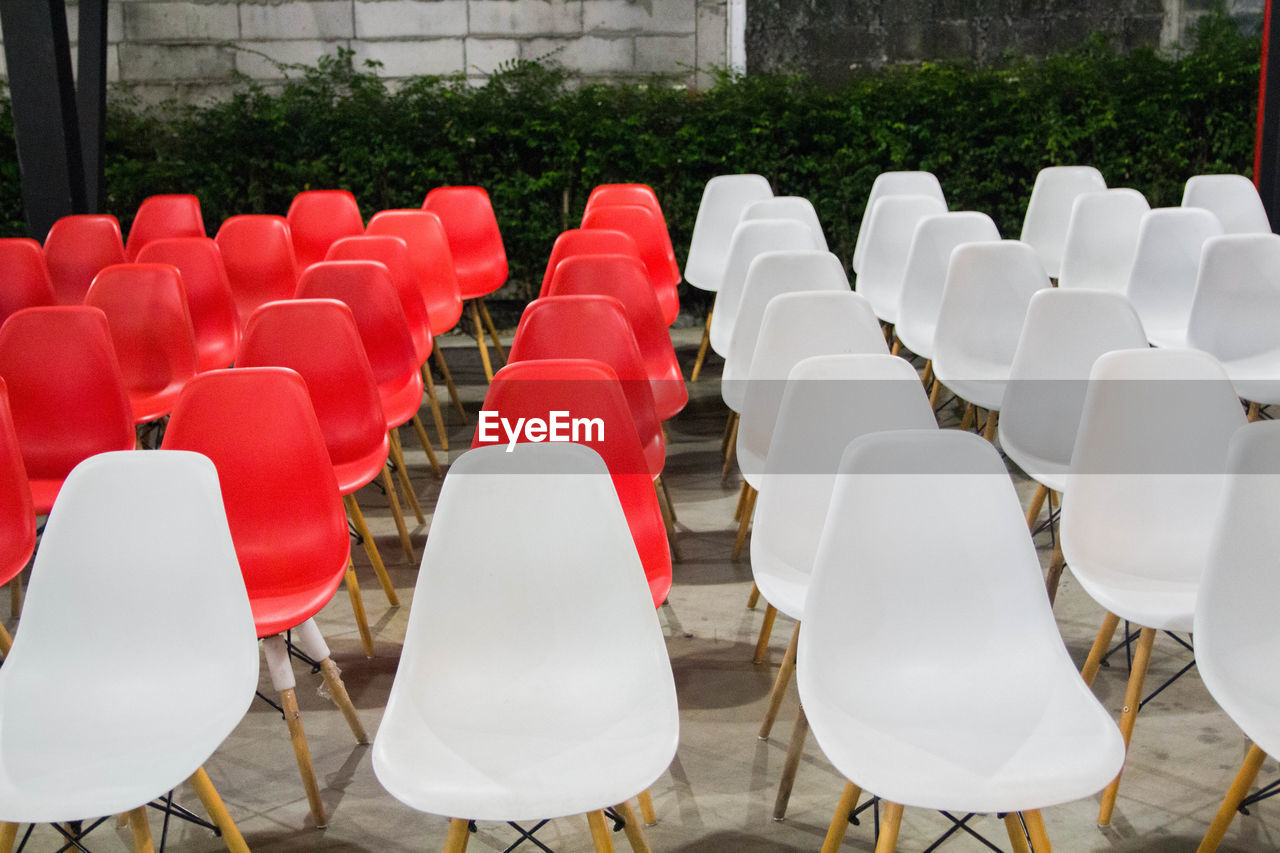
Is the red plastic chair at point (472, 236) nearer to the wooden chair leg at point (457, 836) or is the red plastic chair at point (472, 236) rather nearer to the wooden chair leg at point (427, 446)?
the wooden chair leg at point (427, 446)

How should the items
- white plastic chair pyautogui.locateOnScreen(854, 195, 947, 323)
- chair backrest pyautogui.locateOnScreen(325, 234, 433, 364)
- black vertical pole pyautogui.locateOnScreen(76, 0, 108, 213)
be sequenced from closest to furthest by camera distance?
chair backrest pyautogui.locateOnScreen(325, 234, 433, 364), white plastic chair pyautogui.locateOnScreen(854, 195, 947, 323), black vertical pole pyautogui.locateOnScreen(76, 0, 108, 213)

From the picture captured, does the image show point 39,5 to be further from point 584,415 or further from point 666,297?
point 584,415

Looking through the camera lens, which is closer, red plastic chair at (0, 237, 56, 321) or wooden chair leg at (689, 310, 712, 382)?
red plastic chair at (0, 237, 56, 321)

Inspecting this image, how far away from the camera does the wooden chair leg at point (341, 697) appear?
2928 mm

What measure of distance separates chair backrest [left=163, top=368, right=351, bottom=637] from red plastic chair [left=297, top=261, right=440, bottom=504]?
141cm

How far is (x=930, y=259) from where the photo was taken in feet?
17.0

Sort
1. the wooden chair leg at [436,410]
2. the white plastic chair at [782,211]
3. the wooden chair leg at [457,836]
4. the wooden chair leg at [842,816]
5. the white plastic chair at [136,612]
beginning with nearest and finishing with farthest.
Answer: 1. the wooden chair leg at [457,836]
2. the wooden chair leg at [842,816]
3. the white plastic chair at [136,612]
4. the wooden chair leg at [436,410]
5. the white plastic chair at [782,211]

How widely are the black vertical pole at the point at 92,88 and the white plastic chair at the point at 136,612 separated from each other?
207 inches

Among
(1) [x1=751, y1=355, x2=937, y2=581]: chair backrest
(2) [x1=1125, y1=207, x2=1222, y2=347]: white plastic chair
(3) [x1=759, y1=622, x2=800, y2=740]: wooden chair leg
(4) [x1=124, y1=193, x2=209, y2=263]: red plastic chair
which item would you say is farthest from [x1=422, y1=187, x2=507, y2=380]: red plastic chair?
(1) [x1=751, y1=355, x2=937, y2=581]: chair backrest

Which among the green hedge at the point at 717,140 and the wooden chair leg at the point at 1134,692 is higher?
the green hedge at the point at 717,140

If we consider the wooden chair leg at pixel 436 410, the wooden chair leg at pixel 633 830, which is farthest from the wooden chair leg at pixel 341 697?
the wooden chair leg at pixel 436 410

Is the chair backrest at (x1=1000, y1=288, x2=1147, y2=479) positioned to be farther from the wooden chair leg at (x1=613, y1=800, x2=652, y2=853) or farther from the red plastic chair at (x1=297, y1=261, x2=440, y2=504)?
the red plastic chair at (x1=297, y1=261, x2=440, y2=504)

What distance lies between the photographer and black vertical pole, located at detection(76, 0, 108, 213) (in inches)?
281

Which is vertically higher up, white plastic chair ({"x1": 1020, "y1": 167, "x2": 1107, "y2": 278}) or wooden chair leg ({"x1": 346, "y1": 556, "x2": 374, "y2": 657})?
white plastic chair ({"x1": 1020, "y1": 167, "x2": 1107, "y2": 278})
